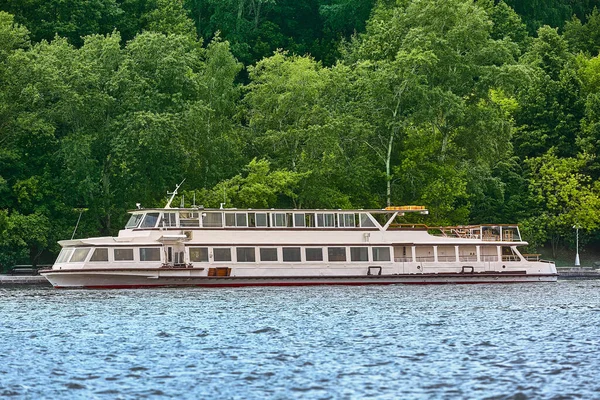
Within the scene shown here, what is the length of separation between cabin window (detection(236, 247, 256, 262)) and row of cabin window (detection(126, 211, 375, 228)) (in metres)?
1.31

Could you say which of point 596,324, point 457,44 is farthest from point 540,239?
point 596,324

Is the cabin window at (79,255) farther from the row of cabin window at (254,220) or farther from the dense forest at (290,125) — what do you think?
the dense forest at (290,125)

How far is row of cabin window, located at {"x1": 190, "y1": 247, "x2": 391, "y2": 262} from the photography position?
6612 centimetres

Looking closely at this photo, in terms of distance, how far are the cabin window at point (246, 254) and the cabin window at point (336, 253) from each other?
14.1ft

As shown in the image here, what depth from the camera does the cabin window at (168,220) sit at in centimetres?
6601

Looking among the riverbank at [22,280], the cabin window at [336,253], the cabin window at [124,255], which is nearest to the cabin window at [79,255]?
the cabin window at [124,255]

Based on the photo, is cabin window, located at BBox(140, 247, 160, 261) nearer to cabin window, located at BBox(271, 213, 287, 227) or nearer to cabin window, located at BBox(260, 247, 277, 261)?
cabin window, located at BBox(260, 247, 277, 261)

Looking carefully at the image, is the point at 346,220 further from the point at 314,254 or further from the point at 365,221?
the point at 314,254

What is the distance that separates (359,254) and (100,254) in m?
14.6

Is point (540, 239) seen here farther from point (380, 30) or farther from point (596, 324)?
point (596, 324)

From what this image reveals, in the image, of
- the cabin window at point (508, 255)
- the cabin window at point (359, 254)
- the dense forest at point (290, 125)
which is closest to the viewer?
the cabin window at point (359, 254)

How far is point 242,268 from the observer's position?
219ft

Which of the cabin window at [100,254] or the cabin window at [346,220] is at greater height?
the cabin window at [346,220]

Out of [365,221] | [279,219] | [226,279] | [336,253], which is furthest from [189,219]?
[365,221]
